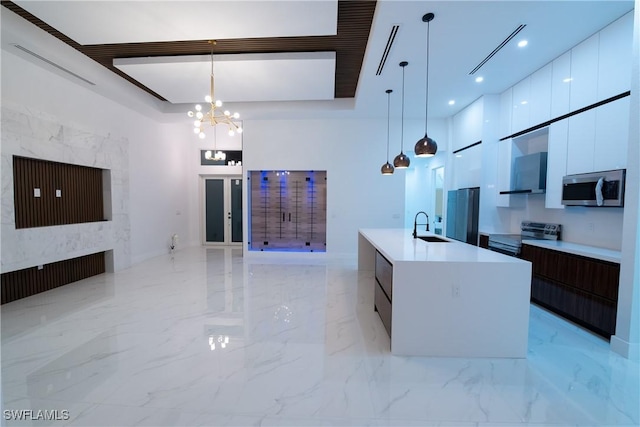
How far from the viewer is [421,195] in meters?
9.09

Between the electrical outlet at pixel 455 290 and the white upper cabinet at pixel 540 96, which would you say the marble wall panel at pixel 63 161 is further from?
the white upper cabinet at pixel 540 96

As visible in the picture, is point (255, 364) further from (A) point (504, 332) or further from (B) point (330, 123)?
(B) point (330, 123)

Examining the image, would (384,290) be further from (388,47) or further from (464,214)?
(464,214)

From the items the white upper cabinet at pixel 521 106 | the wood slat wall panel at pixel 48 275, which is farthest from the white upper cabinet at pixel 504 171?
the wood slat wall panel at pixel 48 275

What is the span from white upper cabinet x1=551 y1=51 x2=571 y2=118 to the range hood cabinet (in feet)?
2.01

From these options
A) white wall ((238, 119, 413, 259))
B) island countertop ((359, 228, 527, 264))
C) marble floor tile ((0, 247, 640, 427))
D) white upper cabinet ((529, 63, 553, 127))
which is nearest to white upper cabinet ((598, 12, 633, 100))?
white upper cabinet ((529, 63, 553, 127))

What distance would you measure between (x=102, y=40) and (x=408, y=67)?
411 cm

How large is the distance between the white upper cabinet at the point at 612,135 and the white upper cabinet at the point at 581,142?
5 centimetres

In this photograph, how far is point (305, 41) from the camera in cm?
384

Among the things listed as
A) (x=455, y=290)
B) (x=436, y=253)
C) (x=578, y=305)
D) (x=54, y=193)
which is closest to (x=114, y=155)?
(x=54, y=193)

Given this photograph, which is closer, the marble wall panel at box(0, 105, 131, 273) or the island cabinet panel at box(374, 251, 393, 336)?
the island cabinet panel at box(374, 251, 393, 336)

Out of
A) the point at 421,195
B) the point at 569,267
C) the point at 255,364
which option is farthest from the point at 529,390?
the point at 421,195

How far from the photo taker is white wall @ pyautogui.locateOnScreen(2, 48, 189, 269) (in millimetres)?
3812

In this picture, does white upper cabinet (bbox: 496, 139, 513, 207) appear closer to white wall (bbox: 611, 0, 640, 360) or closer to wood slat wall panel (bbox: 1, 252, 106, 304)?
white wall (bbox: 611, 0, 640, 360)
